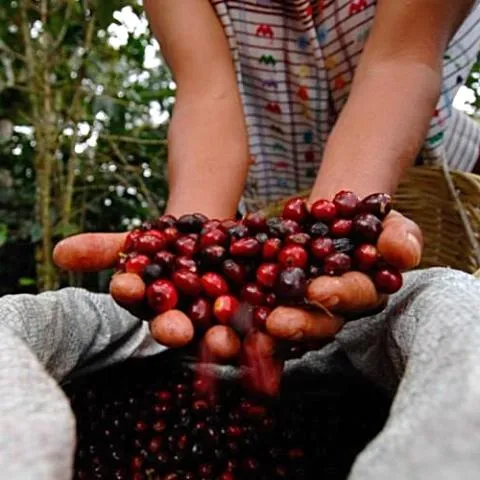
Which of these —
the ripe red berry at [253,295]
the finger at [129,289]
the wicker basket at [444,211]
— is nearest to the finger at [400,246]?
the ripe red berry at [253,295]

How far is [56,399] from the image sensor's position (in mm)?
470

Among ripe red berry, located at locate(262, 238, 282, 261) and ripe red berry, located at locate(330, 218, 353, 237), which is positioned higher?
ripe red berry, located at locate(330, 218, 353, 237)

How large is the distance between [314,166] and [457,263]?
0.35m

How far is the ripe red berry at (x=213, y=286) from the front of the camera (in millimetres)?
677

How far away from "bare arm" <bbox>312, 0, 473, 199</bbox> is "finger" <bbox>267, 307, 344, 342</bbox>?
28 cm

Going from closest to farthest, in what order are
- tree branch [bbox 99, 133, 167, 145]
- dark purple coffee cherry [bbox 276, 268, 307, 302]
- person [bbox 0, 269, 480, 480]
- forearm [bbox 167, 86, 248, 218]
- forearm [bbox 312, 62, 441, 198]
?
person [bbox 0, 269, 480, 480], dark purple coffee cherry [bbox 276, 268, 307, 302], forearm [bbox 312, 62, 441, 198], forearm [bbox 167, 86, 248, 218], tree branch [bbox 99, 133, 167, 145]

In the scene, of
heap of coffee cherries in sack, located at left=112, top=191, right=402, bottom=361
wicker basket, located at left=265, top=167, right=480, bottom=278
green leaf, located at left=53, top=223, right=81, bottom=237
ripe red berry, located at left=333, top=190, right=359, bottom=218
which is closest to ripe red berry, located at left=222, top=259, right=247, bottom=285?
heap of coffee cherries in sack, located at left=112, top=191, right=402, bottom=361

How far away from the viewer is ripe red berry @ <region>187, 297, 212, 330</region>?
67 cm

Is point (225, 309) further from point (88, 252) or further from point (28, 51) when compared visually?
point (28, 51)

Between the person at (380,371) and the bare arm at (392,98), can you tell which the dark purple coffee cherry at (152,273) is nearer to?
the person at (380,371)

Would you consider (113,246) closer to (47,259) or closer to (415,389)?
(415,389)

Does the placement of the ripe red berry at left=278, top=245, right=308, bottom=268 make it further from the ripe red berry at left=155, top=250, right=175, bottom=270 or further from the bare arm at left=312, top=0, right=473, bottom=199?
the bare arm at left=312, top=0, right=473, bottom=199

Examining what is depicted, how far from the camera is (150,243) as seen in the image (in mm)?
725

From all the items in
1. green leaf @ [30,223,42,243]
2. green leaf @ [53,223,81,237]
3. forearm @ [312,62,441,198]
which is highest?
forearm @ [312,62,441,198]
